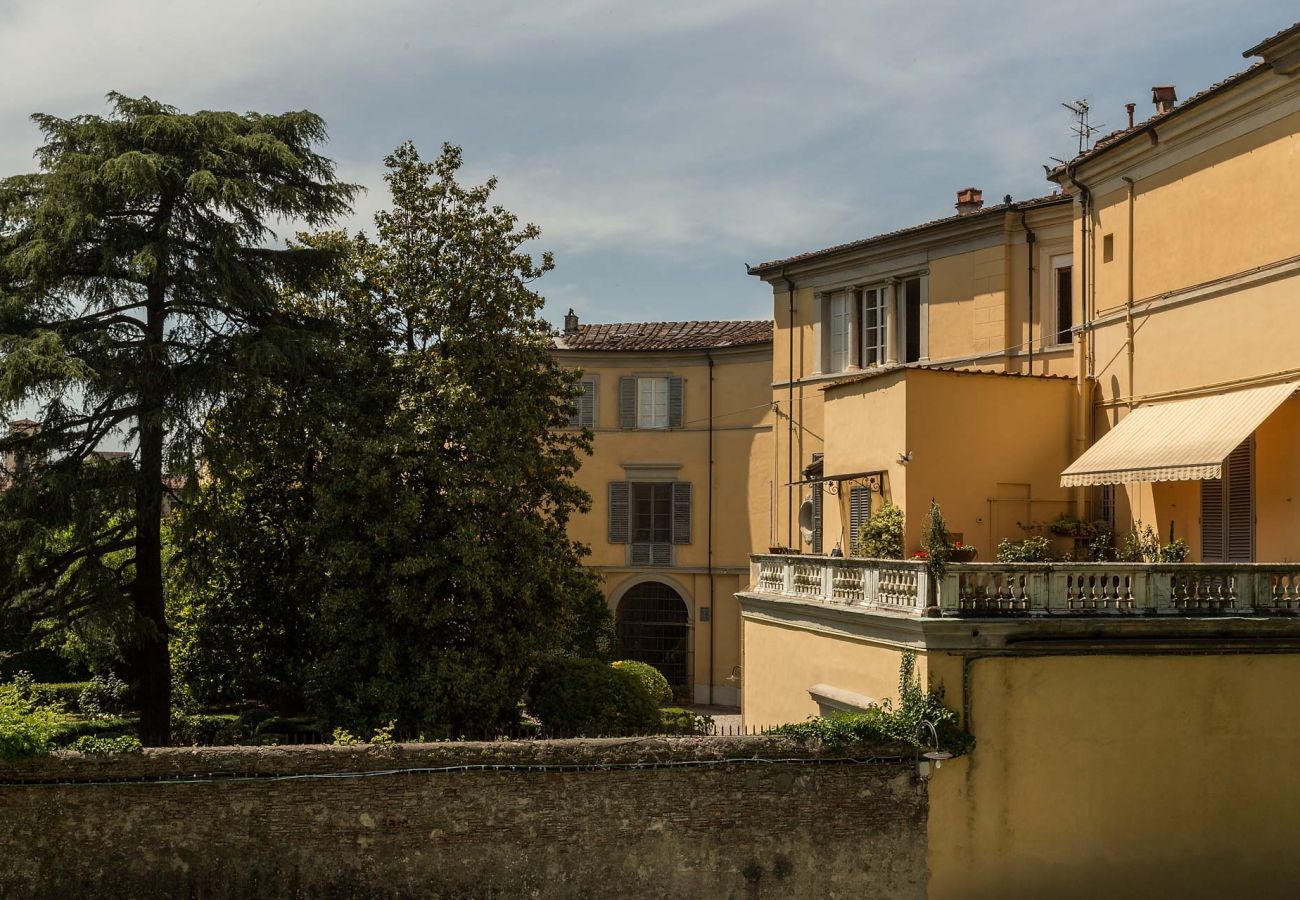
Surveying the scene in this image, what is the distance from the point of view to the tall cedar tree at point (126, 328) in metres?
19.0

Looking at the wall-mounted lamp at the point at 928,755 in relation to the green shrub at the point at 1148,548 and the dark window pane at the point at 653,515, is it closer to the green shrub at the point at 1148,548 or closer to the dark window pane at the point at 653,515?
the green shrub at the point at 1148,548

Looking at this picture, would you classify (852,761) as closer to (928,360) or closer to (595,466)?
(928,360)

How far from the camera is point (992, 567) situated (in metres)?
15.2

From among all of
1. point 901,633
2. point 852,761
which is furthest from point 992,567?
point 852,761

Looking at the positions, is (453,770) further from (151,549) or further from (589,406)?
(589,406)

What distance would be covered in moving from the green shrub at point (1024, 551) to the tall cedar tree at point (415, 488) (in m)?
7.41

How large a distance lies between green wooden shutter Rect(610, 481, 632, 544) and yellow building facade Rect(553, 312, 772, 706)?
0.10 ft

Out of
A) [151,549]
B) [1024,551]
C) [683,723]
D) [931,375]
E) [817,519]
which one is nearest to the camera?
[1024,551]

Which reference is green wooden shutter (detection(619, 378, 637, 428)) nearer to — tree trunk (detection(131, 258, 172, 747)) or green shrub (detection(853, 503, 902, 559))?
green shrub (detection(853, 503, 902, 559))

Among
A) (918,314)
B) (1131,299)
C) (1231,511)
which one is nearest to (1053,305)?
(918,314)

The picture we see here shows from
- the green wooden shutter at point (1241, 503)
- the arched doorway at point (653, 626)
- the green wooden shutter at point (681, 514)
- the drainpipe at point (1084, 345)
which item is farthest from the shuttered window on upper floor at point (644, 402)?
the green wooden shutter at point (1241, 503)

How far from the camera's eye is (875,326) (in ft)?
92.7

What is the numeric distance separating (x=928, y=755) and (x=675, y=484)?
22.1m

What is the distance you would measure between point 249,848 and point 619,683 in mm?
8478
